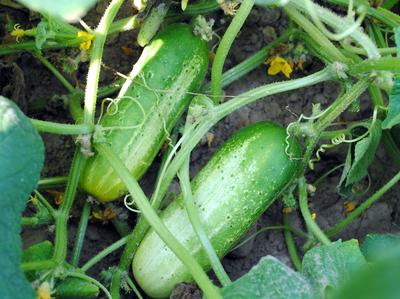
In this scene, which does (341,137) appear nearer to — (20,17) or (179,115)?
(179,115)

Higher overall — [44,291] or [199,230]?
[44,291]

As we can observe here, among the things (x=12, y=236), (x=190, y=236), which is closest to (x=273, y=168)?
(x=190, y=236)

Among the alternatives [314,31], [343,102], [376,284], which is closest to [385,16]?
[314,31]

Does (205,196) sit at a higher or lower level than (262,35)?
lower

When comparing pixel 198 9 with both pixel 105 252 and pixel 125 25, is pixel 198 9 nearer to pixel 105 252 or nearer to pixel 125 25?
pixel 125 25

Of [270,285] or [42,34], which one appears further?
[42,34]

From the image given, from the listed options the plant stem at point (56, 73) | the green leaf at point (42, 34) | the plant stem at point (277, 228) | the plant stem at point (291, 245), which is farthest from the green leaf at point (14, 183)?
the plant stem at point (291, 245)
